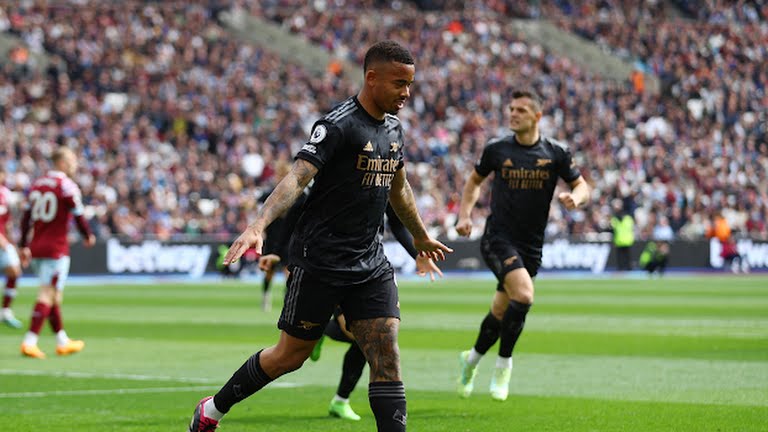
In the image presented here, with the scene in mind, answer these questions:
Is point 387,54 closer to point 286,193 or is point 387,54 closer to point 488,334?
point 286,193

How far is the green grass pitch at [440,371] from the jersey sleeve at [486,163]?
1.89m

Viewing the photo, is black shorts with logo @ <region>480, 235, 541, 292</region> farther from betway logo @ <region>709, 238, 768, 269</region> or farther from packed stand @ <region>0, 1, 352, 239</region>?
betway logo @ <region>709, 238, 768, 269</region>

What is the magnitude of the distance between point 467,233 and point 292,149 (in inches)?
1206

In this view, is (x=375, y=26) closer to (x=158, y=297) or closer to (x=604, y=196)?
(x=604, y=196)

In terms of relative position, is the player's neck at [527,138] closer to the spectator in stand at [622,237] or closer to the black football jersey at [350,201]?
the black football jersey at [350,201]

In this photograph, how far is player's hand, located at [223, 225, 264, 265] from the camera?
6.46 meters

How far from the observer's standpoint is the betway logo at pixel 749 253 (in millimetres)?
42781

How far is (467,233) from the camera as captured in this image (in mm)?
11672

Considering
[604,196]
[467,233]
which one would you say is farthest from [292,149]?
[467,233]

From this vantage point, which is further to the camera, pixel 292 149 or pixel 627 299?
pixel 292 149

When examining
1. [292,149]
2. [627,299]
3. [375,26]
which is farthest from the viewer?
[375,26]

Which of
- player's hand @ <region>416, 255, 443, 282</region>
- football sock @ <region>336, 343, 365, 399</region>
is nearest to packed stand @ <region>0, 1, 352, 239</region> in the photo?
football sock @ <region>336, 343, 365, 399</region>

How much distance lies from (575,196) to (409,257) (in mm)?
28840

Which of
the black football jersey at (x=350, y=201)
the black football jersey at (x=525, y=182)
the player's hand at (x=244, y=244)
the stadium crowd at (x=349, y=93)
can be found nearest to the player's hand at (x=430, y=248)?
the black football jersey at (x=350, y=201)
